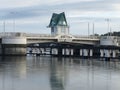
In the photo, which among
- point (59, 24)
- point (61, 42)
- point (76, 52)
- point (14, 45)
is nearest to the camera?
point (14, 45)

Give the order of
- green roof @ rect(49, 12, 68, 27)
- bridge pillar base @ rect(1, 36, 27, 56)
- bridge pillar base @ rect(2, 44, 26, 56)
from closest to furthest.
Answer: bridge pillar base @ rect(1, 36, 27, 56) → bridge pillar base @ rect(2, 44, 26, 56) → green roof @ rect(49, 12, 68, 27)

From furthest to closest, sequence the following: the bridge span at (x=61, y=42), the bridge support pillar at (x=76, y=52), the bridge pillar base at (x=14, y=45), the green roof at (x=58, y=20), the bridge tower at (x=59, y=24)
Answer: the green roof at (x=58, y=20) < the bridge tower at (x=59, y=24) < the bridge support pillar at (x=76, y=52) < the bridge pillar base at (x=14, y=45) < the bridge span at (x=61, y=42)

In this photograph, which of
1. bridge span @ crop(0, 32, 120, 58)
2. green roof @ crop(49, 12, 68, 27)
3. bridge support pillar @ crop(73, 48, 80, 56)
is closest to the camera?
bridge span @ crop(0, 32, 120, 58)

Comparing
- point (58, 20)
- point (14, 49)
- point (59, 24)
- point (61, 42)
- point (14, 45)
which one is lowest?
point (14, 49)

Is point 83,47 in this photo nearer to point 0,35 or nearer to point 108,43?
point 108,43

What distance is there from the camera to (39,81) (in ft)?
163

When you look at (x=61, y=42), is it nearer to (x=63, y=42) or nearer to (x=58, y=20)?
(x=63, y=42)

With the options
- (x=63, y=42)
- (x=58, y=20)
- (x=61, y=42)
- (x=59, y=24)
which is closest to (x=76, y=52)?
(x=61, y=42)

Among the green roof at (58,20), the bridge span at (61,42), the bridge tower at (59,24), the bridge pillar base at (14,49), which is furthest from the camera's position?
the green roof at (58,20)

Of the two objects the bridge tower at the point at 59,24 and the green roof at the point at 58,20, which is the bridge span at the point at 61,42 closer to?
the bridge tower at the point at 59,24

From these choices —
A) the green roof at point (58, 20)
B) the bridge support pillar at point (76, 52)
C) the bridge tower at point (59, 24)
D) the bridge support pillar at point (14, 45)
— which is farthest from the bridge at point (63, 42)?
the green roof at point (58, 20)

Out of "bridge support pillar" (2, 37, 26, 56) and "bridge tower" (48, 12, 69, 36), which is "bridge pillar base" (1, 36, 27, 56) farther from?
"bridge tower" (48, 12, 69, 36)

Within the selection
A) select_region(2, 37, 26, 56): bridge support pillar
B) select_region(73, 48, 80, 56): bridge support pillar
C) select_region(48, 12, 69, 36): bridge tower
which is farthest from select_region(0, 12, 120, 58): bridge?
select_region(48, 12, 69, 36): bridge tower

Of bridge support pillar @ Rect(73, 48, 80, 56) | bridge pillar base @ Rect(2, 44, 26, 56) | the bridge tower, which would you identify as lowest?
bridge support pillar @ Rect(73, 48, 80, 56)
